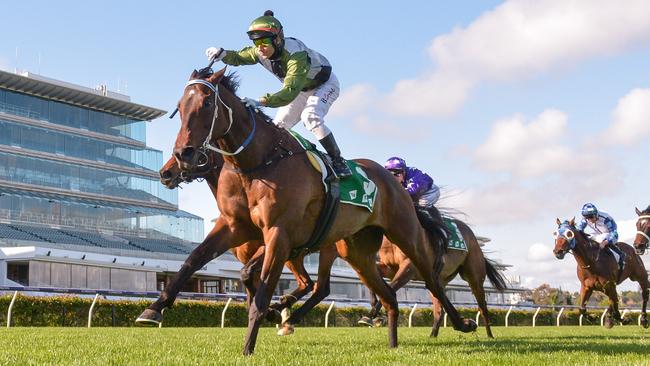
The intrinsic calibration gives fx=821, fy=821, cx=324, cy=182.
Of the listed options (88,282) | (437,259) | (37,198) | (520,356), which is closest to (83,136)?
(37,198)

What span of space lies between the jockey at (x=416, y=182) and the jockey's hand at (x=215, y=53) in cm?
390

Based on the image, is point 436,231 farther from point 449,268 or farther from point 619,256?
point 619,256

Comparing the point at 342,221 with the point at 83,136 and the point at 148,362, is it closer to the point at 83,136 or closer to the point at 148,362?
the point at 148,362

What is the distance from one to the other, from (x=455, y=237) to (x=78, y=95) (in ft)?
181

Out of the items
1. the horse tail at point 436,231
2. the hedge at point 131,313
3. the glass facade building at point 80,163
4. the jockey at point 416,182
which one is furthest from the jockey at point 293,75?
the glass facade building at point 80,163

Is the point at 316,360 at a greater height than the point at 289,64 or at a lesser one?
lesser

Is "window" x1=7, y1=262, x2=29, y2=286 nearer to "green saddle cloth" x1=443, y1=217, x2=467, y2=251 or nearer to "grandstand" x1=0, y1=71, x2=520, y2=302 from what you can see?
"grandstand" x1=0, y1=71, x2=520, y2=302

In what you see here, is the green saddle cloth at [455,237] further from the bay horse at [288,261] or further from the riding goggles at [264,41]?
the riding goggles at [264,41]

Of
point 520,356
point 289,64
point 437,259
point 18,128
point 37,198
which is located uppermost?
point 18,128

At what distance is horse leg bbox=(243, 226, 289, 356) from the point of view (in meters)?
5.61

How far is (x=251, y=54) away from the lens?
669 cm

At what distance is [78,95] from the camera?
61.8 m

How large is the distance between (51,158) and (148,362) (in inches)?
2209

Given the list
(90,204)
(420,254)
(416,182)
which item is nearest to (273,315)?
(420,254)
